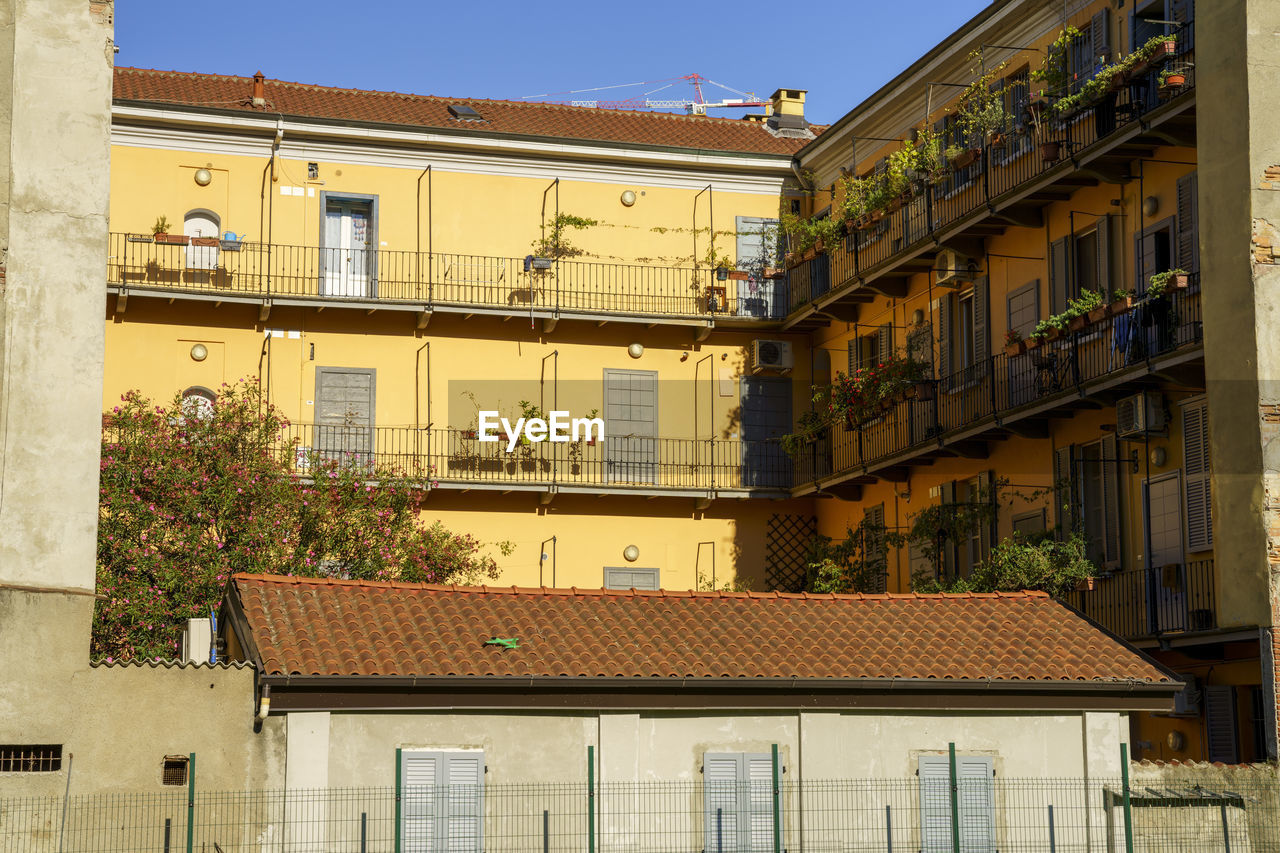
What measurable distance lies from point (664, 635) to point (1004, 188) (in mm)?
11278

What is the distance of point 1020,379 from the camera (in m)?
28.9

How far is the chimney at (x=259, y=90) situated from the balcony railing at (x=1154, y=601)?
1854cm

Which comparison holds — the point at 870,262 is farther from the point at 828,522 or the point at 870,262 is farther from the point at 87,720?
the point at 87,720

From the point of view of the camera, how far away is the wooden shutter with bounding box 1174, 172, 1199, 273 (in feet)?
82.8

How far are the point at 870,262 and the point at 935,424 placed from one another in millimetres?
4330

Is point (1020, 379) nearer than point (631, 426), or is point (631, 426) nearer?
point (1020, 379)

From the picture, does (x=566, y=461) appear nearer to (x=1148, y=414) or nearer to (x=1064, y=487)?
(x=1064, y=487)

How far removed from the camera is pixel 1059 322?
1078 inches

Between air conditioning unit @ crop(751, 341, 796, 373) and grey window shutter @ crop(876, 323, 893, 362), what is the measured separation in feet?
8.64

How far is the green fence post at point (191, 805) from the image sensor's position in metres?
18.9

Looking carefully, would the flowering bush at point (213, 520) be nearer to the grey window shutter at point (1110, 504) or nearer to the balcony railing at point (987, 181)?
the balcony railing at point (987, 181)

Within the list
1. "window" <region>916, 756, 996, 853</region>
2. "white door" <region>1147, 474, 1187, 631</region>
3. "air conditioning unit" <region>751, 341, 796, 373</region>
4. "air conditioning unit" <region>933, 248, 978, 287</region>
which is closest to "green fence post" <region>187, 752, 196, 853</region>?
"window" <region>916, 756, 996, 853</region>

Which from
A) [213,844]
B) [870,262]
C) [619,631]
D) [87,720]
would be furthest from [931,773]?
[870,262]

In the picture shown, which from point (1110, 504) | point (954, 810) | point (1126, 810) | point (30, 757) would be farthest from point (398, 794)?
point (1110, 504)
